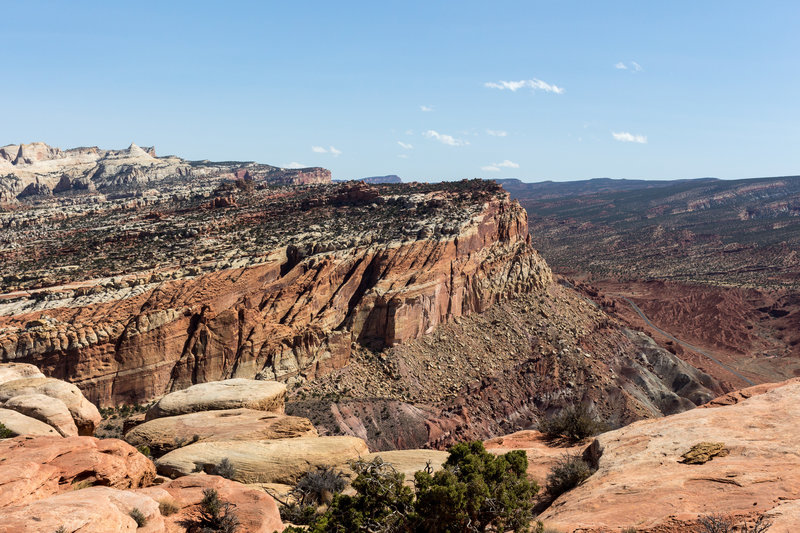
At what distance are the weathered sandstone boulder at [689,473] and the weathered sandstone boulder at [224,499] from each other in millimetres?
9997

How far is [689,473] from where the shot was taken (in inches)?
706

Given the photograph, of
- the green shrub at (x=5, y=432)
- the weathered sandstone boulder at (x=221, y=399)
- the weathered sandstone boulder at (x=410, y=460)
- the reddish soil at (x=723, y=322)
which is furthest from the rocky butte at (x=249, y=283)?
the reddish soil at (x=723, y=322)

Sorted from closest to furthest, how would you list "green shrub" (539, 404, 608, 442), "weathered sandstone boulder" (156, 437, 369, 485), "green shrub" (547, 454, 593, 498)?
1. "green shrub" (547, 454, 593, 498)
2. "weathered sandstone boulder" (156, 437, 369, 485)
3. "green shrub" (539, 404, 608, 442)

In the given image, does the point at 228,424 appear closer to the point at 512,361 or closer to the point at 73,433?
the point at 73,433

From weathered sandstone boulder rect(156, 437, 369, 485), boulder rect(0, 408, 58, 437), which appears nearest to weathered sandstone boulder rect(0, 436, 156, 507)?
weathered sandstone boulder rect(156, 437, 369, 485)

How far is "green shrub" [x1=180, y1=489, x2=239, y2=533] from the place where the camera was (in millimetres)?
16438

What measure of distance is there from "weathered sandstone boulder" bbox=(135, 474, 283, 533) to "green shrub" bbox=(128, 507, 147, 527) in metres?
1.25

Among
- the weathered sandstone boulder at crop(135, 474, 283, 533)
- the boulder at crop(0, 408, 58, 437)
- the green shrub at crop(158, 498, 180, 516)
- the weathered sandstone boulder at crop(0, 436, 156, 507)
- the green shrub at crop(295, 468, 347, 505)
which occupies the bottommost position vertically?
the green shrub at crop(295, 468, 347, 505)

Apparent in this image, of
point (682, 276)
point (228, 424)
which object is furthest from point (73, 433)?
point (682, 276)

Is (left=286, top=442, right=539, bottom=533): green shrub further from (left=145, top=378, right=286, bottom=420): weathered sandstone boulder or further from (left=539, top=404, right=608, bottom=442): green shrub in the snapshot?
(left=145, top=378, right=286, bottom=420): weathered sandstone boulder

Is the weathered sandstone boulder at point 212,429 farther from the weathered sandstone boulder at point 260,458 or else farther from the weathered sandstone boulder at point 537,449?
the weathered sandstone boulder at point 537,449

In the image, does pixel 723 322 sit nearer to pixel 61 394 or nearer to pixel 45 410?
pixel 61 394

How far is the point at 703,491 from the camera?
1634cm

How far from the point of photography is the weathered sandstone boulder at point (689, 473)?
50.0ft
